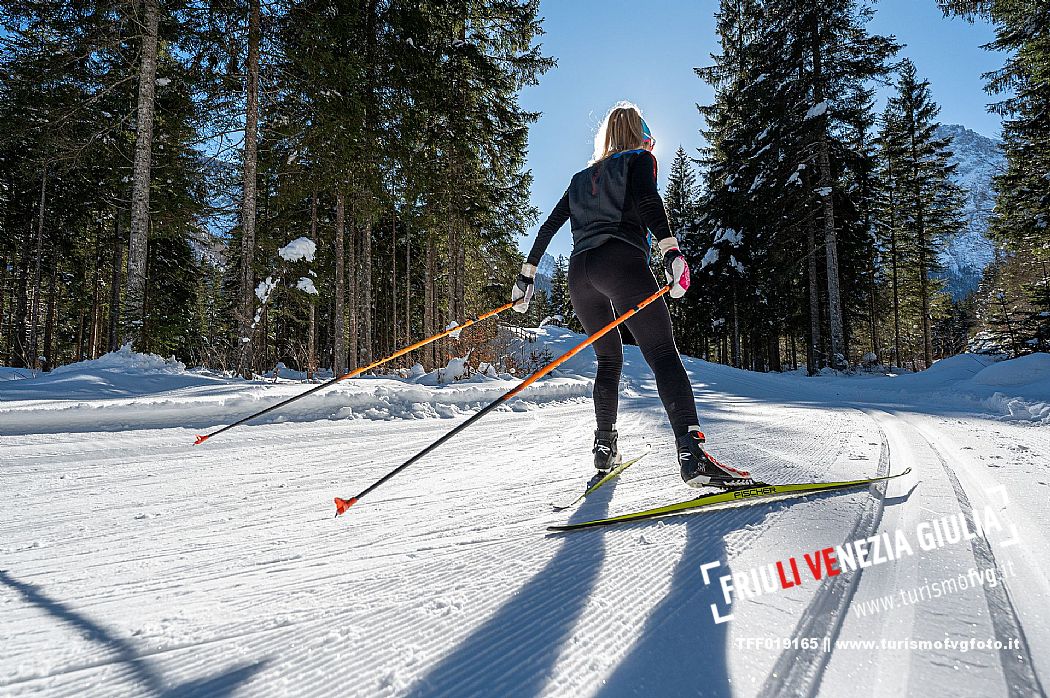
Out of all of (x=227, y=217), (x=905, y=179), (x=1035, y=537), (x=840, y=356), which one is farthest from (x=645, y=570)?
(x=905, y=179)

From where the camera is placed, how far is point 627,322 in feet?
7.43

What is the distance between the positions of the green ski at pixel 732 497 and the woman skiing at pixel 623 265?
0.59 feet

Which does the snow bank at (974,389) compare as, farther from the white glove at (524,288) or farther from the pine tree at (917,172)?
the pine tree at (917,172)

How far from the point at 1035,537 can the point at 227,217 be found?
18.1 m

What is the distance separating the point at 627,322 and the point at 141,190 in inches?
368

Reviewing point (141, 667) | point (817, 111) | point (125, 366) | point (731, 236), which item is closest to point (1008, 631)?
point (141, 667)

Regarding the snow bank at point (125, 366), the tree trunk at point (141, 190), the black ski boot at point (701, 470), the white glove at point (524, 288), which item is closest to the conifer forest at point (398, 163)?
the tree trunk at point (141, 190)

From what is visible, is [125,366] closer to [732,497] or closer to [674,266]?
[674,266]

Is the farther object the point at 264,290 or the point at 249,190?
the point at 264,290

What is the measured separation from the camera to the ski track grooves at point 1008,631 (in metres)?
0.78

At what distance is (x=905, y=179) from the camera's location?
21359mm

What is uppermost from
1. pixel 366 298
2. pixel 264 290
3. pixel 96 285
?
pixel 96 285

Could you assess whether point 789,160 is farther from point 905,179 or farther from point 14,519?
point 14,519

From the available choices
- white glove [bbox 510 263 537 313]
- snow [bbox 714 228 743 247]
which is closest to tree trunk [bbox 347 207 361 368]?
white glove [bbox 510 263 537 313]
